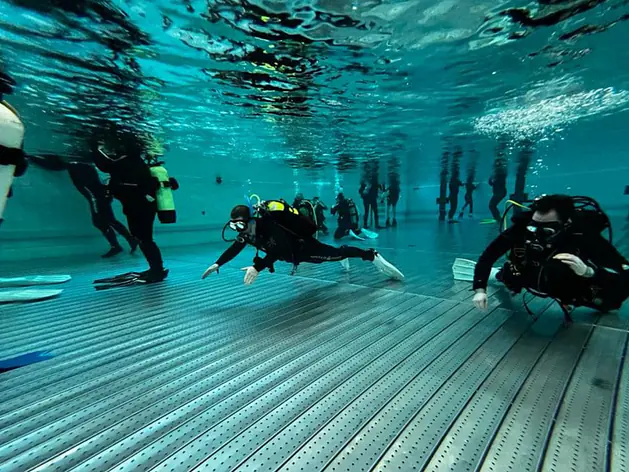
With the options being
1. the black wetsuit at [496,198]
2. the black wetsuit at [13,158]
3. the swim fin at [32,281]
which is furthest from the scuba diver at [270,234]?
the black wetsuit at [496,198]

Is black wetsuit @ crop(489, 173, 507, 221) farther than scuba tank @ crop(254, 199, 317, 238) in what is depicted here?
Yes

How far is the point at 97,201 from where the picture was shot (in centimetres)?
1038

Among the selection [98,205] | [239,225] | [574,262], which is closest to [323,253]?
[239,225]

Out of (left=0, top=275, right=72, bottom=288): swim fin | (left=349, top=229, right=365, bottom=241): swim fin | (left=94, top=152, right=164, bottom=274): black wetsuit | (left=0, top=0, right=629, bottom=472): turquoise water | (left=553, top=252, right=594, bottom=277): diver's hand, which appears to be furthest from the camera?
(left=349, top=229, right=365, bottom=241): swim fin

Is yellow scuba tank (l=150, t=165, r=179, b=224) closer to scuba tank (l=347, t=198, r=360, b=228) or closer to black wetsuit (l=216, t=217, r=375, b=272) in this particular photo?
black wetsuit (l=216, t=217, r=375, b=272)

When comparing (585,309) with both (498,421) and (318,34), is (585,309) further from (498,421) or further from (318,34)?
(318,34)

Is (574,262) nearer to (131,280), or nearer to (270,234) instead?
(270,234)

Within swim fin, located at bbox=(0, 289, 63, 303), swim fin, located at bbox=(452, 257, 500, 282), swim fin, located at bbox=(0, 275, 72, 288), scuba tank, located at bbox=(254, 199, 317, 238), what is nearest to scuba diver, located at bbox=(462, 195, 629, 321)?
swim fin, located at bbox=(452, 257, 500, 282)

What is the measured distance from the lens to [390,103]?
8.50 meters

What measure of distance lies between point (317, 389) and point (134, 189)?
5291mm

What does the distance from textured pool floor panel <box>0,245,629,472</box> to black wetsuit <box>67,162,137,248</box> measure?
6103mm

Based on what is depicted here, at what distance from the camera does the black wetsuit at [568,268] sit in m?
3.26

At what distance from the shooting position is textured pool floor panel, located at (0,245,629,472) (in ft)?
5.97

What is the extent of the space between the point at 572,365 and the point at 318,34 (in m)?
5.55
